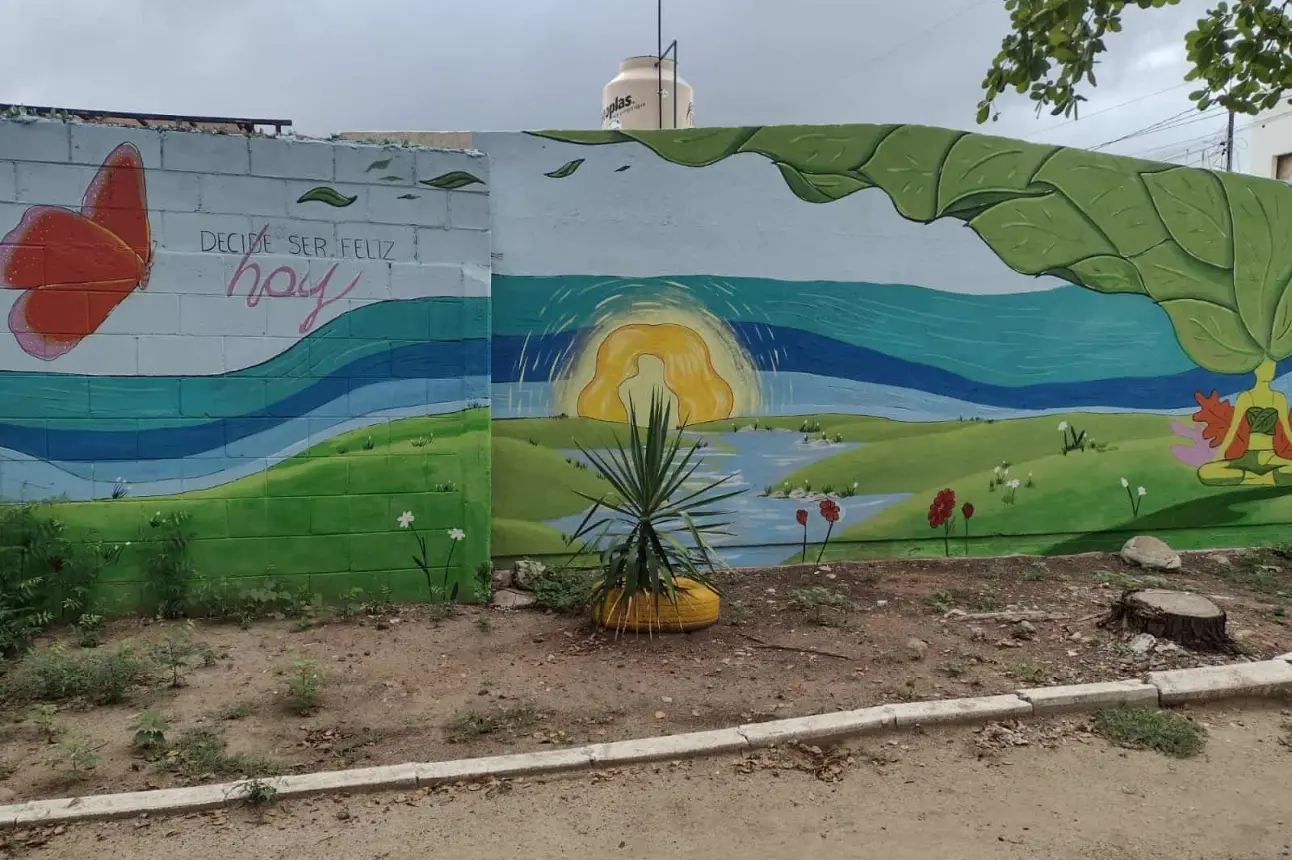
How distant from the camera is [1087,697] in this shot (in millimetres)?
4449

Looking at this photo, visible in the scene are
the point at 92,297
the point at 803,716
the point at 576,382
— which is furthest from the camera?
the point at 576,382

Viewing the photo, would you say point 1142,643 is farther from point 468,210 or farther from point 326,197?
point 326,197

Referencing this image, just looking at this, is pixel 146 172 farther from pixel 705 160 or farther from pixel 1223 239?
pixel 1223 239

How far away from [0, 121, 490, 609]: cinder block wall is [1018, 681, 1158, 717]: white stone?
3385mm

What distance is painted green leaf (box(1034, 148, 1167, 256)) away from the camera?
283 inches

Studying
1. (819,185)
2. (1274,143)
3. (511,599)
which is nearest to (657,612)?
(511,599)

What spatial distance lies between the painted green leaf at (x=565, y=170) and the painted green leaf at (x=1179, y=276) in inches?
188

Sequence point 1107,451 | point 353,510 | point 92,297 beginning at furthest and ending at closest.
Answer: point 1107,451
point 353,510
point 92,297

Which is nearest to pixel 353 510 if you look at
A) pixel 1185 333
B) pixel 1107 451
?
pixel 1107 451

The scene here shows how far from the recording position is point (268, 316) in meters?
5.39

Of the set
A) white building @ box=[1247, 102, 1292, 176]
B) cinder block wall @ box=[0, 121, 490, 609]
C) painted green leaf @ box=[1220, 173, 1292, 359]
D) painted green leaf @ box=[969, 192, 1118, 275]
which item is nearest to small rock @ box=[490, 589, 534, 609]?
cinder block wall @ box=[0, 121, 490, 609]

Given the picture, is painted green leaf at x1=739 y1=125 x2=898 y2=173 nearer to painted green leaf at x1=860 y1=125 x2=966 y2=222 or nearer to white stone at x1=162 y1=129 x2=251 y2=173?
painted green leaf at x1=860 y1=125 x2=966 y2=222

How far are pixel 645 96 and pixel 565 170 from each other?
4.09 metres

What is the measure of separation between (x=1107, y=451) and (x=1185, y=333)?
128cm
